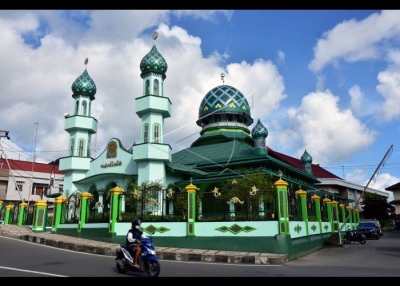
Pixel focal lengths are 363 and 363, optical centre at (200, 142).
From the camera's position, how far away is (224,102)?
30078 mm

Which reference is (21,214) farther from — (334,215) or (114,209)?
(334,215)

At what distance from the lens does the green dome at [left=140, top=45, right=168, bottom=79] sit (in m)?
21.8

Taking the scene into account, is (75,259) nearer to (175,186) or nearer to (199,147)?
(175,186)

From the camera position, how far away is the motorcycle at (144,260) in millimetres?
7332

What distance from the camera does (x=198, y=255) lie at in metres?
10.5

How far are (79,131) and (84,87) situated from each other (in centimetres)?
317

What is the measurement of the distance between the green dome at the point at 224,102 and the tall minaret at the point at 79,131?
955 centimetres

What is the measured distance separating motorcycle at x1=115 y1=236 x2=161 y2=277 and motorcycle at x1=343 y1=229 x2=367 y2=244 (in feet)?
49.2

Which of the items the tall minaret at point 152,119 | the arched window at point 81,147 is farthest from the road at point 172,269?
the arched window at point 81,147

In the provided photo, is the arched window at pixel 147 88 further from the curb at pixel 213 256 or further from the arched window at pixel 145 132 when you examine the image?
the curb at pixel 213 256

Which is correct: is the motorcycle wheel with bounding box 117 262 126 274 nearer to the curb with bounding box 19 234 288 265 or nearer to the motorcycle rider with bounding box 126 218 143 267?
the motorcycle rider with bounding box 126 218 143 267

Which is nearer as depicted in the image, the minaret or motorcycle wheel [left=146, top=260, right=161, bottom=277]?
motorcycle wheel [left=146, top=260, right=161, bottom=277]

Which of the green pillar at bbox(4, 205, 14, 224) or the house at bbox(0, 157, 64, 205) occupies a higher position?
the house at bbox(0, 157, 64, 205)

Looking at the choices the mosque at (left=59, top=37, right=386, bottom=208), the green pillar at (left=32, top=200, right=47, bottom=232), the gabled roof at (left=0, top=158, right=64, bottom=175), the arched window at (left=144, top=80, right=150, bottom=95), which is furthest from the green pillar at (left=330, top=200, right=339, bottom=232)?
→ the gabled roof at (left=0, top=158, right=64, bottom=175)
